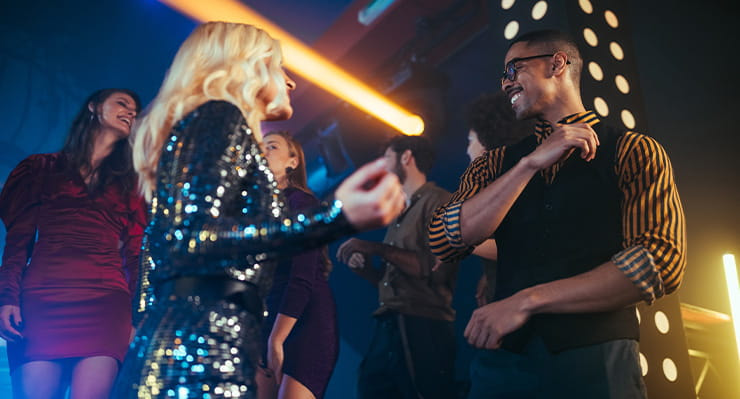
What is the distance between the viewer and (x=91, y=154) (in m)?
2.82

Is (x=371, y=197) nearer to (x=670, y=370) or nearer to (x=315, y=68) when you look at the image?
(x=670, y=370)

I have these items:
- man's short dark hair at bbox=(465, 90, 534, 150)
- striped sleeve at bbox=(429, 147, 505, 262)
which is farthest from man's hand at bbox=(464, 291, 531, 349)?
man's short dark hair at bbox=(465, 90, 534, 150)

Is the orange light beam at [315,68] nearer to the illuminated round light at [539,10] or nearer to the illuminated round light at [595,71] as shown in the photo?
the illuminated round light at [539,10]

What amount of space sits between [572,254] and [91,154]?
2.23 metres

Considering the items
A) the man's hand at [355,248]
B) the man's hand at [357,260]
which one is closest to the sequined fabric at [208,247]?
the man's hand at [355,248]

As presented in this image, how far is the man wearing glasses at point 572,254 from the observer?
148cm

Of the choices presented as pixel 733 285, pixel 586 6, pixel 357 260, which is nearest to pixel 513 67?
pixel 586 6

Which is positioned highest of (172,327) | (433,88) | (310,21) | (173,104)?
(310,21)

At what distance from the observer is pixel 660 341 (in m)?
2.10

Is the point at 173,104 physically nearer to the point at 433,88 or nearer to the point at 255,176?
the point at 255,176

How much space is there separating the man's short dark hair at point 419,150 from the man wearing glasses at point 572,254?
2.22 meters

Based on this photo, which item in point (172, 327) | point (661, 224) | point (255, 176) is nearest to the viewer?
point (172, 327)

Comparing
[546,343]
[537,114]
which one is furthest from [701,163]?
[546,343]

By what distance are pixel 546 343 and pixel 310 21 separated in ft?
17.6
